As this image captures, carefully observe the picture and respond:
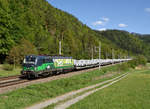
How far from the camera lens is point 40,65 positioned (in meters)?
26.8

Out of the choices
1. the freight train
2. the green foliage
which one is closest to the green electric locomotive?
the freight train

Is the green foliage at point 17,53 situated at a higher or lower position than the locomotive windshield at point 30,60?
higher

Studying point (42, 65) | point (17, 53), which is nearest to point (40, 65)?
point (42, 65)

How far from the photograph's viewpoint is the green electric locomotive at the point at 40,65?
25594 millimetres

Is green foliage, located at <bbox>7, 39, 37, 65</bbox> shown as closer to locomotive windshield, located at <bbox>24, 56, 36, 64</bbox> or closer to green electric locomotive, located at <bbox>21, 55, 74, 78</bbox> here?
green electric locomotive, located at <bbox>21, 55, 74, 78</bbox>

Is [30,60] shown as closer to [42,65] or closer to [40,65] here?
[40,65]

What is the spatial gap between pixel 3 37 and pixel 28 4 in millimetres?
26554

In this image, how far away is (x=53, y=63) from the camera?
104 feet

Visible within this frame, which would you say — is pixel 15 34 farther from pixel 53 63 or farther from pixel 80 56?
pixel 80 56

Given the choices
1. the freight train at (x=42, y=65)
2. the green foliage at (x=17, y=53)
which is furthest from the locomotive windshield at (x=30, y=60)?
the green foliage at (x=17, y=53)

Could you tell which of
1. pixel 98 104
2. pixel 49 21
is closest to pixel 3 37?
pixel 98 104

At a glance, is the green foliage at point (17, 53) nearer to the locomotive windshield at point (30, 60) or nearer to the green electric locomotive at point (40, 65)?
the green electric locomotive at point (40, 65)

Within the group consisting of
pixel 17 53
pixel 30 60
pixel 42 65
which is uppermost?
pixel 17 53

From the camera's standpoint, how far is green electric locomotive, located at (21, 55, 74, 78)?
25594 millimetres
